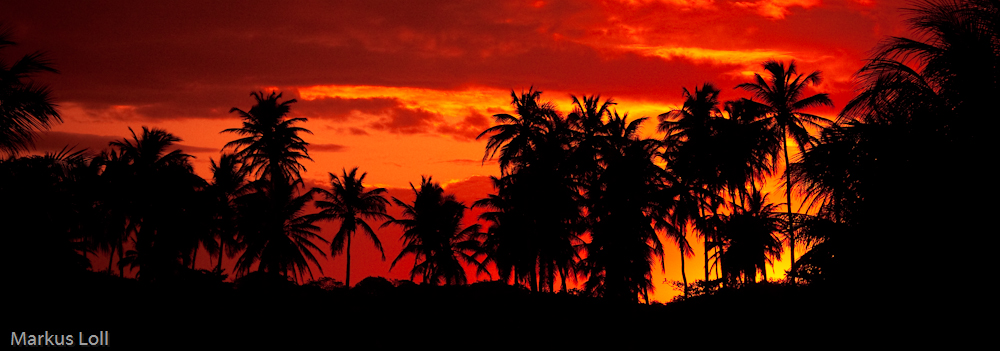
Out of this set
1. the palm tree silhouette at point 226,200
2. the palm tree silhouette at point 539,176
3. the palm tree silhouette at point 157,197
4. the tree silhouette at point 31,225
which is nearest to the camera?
the tree silhouette at point 31,225

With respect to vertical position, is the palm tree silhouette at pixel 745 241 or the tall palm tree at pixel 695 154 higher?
the tall palm tree at pixel 695 154

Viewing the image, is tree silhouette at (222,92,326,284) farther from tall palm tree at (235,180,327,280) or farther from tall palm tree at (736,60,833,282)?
tall palm tree at (736,60,833,282)

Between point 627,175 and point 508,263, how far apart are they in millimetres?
11742

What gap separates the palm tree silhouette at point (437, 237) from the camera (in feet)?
164

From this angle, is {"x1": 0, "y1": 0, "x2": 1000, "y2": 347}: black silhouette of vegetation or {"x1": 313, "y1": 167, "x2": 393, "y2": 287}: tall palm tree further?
{"x1": 313, "y1": 167, "x2": 393, "y2": 287}: tall palm tree

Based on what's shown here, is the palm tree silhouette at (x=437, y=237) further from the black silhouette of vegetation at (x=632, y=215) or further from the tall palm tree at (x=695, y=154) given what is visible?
the tall palm tree at (x=695, y=154)

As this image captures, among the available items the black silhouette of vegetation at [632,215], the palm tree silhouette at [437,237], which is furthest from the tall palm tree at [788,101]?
the palm tree silhouette at [437,237]

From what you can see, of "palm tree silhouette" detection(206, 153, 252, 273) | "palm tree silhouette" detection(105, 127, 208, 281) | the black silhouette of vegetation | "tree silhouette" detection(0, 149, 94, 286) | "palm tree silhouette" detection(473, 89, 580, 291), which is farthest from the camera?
"palm tree silhouette" detection(206, 153, 252, 273)

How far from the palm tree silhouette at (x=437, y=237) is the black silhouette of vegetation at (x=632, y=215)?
625 cm

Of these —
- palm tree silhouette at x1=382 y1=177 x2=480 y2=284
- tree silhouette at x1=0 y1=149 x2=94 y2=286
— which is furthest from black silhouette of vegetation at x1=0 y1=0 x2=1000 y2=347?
palm tree silhouette at x1=382 y1=177 x2=480 y2=284

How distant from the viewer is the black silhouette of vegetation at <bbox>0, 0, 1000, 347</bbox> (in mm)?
14602

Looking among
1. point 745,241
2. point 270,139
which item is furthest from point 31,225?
point 745,241

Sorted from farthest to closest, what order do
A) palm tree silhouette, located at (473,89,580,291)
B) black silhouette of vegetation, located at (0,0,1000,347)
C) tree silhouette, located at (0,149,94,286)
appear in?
1. palm tree silhouette, located at (473,89,580,291)
2. tree silhouette, located at (0,149,94,286)
3. black silhouette of vegetation, located at (0,0,1000,347)

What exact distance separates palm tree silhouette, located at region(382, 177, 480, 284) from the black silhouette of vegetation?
625 cm
